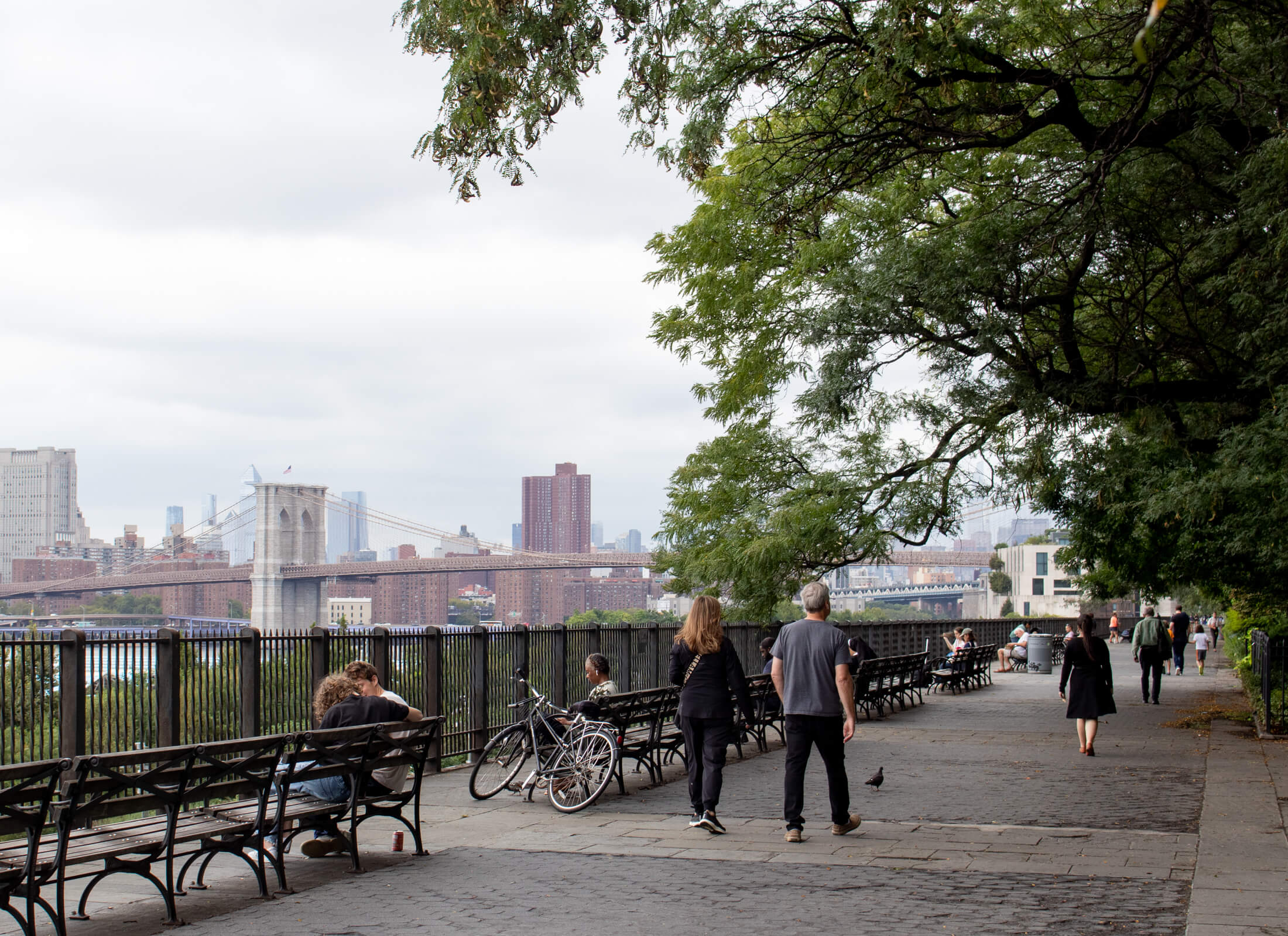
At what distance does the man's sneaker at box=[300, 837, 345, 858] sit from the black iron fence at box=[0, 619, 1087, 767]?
1.67 meters

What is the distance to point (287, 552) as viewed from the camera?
89188 millimetres

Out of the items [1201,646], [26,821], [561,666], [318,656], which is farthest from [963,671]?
[26,821]

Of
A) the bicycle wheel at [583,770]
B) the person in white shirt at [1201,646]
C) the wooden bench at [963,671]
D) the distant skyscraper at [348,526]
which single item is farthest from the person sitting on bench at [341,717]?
the distant skyscraper at [348,526]

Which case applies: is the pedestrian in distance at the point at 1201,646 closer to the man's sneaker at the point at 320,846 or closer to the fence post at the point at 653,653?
the fence post at the point at 653,653

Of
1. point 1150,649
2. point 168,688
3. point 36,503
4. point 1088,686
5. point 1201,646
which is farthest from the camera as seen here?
point 36,503

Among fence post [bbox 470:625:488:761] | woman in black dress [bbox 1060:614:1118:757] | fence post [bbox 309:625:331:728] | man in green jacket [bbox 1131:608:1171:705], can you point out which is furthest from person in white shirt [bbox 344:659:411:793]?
man in green jacket [bbox 1131:608:1171:705]

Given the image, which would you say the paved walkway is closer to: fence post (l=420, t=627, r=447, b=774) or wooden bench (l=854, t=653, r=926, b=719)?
fence post (l=420, t=627, r=447, b=774)

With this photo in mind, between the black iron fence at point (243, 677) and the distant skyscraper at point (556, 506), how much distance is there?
6692 inches

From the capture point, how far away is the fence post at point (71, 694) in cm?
822

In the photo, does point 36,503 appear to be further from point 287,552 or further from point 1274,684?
point 1274,684

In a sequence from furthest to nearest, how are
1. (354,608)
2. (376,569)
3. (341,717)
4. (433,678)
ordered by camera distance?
(354,608) → (376,569) → (433,678) → (341,717)

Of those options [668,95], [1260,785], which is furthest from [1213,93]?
[1260,785]

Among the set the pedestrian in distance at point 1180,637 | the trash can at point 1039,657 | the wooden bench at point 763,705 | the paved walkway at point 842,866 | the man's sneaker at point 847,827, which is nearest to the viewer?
the paved walkway at point 842,866

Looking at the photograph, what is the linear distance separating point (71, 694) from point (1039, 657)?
106 feet
